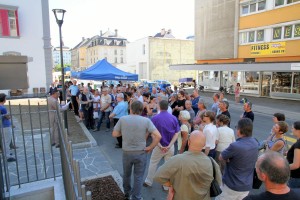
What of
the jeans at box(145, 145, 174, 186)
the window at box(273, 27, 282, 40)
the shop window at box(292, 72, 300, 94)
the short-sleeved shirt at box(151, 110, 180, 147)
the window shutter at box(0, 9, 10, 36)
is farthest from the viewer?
the window at box(273, 27, 282, 40)

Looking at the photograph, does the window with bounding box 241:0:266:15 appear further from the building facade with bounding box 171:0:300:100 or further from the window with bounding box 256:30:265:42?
the window with bounding box 256:30:265:42

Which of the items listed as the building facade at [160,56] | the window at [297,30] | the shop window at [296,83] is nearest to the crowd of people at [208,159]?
the window at [297,30]

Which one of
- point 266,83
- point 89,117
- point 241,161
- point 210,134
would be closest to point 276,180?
point 241,161

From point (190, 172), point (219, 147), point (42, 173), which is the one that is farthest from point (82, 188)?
point (42, 173)

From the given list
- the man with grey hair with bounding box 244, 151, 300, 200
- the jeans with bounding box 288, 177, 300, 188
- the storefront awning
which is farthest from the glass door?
the man with grey hair with bounding box 244, 151, 300, 200

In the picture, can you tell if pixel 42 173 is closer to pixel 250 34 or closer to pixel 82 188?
pixel 82 188

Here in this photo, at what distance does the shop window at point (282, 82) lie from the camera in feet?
66.3

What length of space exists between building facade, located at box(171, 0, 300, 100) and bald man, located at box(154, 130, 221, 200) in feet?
54.1

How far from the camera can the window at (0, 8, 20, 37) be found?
1920 cm

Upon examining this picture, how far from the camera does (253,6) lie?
22.3 m

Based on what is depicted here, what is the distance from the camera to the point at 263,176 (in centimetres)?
189

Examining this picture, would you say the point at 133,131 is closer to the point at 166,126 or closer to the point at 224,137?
the point at 166,126

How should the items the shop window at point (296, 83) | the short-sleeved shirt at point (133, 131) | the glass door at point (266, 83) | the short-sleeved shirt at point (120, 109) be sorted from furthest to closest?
the glass door at point (266, 83)
the shop window at point (296, 83)
the short-sleeved shirt at point (120, 109)
the short-sleeved shirt at point (133, 131)

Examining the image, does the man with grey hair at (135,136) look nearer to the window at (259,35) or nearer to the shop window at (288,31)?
the shop window at (288,31)
